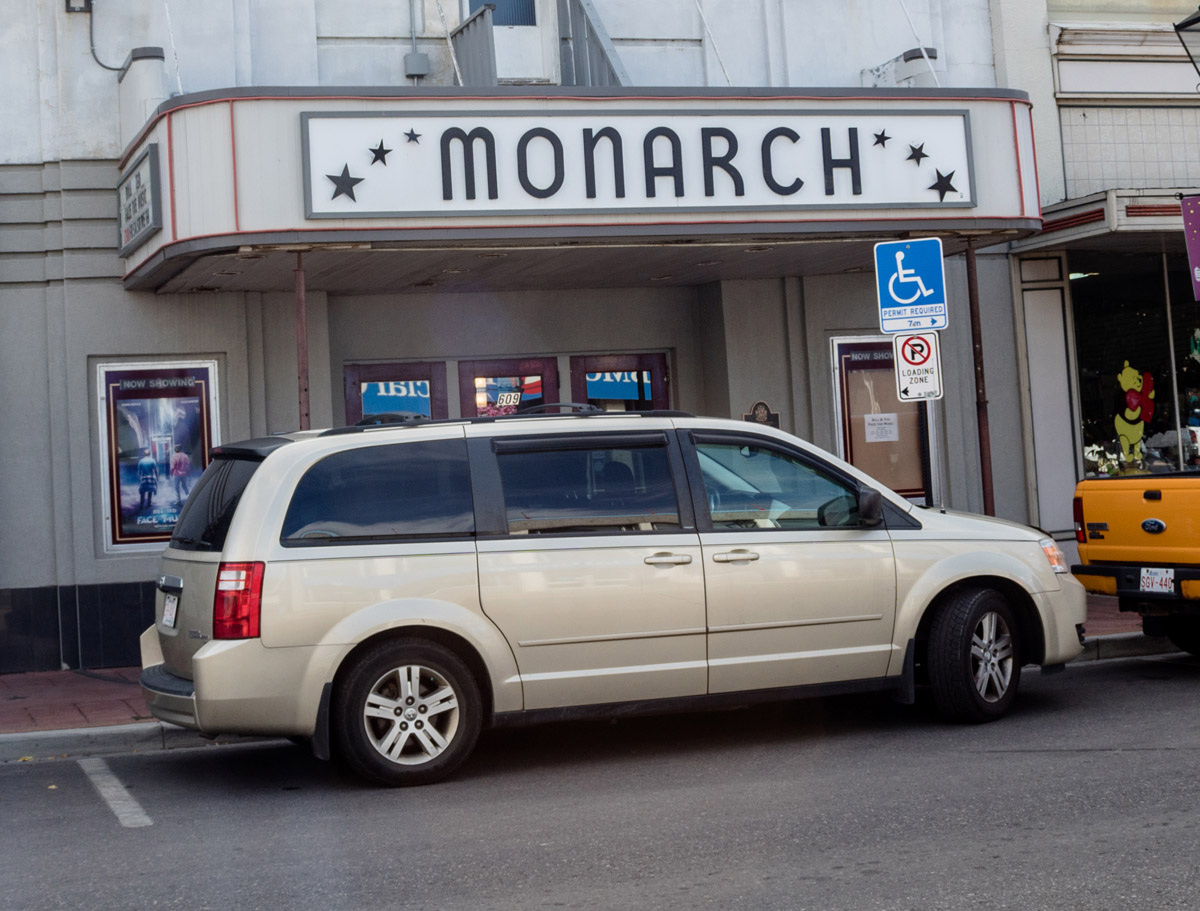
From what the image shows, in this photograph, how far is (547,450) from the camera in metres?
7.33

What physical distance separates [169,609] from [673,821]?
289cm

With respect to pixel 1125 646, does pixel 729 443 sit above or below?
above

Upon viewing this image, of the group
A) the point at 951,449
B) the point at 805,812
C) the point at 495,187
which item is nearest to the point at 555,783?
the point at 805,812

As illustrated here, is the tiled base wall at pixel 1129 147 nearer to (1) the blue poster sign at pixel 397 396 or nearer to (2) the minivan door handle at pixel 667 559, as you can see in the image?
(1) the blue poster sign at pixel 397 396

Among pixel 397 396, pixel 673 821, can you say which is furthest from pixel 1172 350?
pixel 673 821

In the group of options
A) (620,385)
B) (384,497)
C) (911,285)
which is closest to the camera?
(384,497)

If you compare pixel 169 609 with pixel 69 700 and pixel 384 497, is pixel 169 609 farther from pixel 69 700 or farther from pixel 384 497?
pixel 69 700

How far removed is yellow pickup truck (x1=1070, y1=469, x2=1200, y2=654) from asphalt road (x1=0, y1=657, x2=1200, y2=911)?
74 cm

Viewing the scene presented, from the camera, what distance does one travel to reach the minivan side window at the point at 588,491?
23.6 ft

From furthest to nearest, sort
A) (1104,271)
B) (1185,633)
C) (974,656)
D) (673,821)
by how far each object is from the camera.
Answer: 1. (1104,271)
2. (1185,633)
3. (974,656)
4. (673,821)

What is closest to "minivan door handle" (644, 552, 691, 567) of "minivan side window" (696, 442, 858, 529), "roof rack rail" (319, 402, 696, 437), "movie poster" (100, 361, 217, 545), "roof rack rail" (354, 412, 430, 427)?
"minivan side window" (696, 442, 858, 529)

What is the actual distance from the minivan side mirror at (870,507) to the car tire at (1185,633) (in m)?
3.07

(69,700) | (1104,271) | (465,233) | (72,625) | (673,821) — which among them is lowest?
(673,821)

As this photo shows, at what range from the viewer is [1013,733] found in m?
7.65
